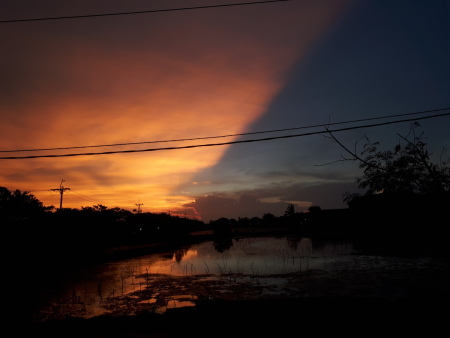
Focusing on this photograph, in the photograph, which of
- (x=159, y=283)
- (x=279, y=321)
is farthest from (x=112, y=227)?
(x=279, y=321)

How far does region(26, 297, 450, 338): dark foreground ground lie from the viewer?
8.80m

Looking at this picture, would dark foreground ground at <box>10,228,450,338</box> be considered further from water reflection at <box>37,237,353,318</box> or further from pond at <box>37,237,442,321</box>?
water reflection at <box>37,237,353,318</box>

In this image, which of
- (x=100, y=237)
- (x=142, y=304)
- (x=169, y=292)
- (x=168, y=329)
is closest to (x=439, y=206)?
(x=168, y=329)

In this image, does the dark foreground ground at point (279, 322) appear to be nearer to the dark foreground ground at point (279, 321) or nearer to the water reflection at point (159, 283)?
the dark foreground ground at point (279, 321)

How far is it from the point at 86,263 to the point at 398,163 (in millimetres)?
28085

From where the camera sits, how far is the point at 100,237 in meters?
36.7

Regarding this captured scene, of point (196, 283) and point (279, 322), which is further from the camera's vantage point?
point (196, 283)

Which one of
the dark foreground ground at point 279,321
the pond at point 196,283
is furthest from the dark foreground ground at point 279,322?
the pond at point 196,283

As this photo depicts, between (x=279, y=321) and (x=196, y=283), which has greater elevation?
(x=279, y=321)

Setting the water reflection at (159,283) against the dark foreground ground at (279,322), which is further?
the water reflection at (159,283)

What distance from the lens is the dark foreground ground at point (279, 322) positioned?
8.80 meters

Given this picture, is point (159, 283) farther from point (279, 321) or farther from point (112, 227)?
point (112, 227)

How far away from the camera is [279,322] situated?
9.44 m

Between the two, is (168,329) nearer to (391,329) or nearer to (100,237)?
(391,329)
